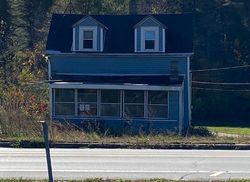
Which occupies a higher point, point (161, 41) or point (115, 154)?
point (161, 41)

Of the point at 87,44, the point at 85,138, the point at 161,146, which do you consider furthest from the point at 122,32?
the point at 161,146

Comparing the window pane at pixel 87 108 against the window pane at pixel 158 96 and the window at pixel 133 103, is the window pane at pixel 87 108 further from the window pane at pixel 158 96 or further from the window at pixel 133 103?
the window pane at pixel 158 96

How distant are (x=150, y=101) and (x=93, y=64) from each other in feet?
15.1

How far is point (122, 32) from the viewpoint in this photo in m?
42.8

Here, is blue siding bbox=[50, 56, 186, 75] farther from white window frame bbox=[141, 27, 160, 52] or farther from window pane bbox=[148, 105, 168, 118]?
window pane bbox=[148, 105, 168, 118]

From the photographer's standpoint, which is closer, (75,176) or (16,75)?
(75,176)

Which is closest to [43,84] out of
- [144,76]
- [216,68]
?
[144,76]

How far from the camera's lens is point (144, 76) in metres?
41.4

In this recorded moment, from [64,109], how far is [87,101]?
134 centimetres

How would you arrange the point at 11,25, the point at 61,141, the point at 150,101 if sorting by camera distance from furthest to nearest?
the point at 11,25
the point at 150,101
the point at 61,141

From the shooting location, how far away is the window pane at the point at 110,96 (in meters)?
39.2

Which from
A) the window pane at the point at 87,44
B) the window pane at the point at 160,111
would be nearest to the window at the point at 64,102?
the window pane at the point at 87,44

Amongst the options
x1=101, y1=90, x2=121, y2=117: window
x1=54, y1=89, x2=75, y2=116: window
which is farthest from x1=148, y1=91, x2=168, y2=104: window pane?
x1=54, y1=89, x2=75, y2=116: window

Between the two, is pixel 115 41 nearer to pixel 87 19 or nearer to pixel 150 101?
pixel 87 19
